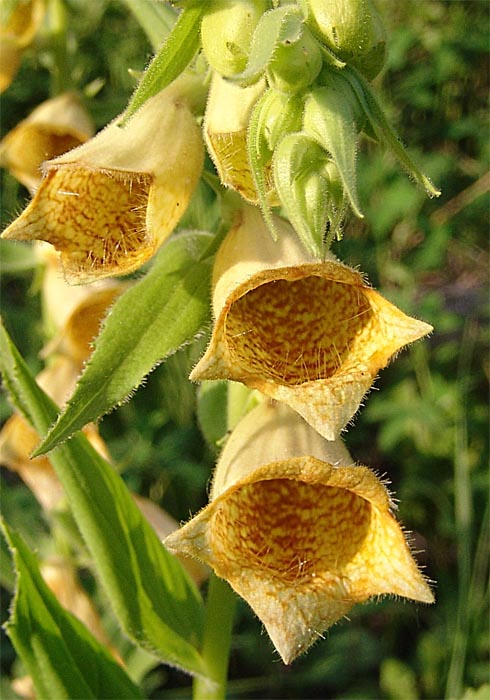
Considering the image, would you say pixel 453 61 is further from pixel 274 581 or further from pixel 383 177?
pixel 274 581

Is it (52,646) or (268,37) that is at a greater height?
(268,37)

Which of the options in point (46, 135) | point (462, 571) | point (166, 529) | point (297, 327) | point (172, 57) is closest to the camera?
Answer: point (172, 57)

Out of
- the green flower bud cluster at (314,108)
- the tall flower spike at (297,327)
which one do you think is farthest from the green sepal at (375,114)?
the tall flower spike at (297,327)

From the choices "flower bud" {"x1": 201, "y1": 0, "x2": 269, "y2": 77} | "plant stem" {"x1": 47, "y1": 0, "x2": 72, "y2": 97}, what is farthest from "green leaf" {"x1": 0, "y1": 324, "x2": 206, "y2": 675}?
"plant stem" {"x1": 47, "y1": 0, "x2": 72, "y2": 97}

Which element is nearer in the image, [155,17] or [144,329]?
[144,329]

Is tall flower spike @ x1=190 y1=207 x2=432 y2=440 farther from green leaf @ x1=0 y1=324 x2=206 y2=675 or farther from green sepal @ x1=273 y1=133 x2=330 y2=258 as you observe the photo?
green leaf @ x1=0 y1=324 x2=206 y2=675

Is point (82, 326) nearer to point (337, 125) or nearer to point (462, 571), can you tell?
point (337, 125)

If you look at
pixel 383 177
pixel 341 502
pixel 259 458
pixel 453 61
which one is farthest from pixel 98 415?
pixel 453 61

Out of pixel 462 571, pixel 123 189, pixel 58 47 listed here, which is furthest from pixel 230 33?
pixel 462 571
